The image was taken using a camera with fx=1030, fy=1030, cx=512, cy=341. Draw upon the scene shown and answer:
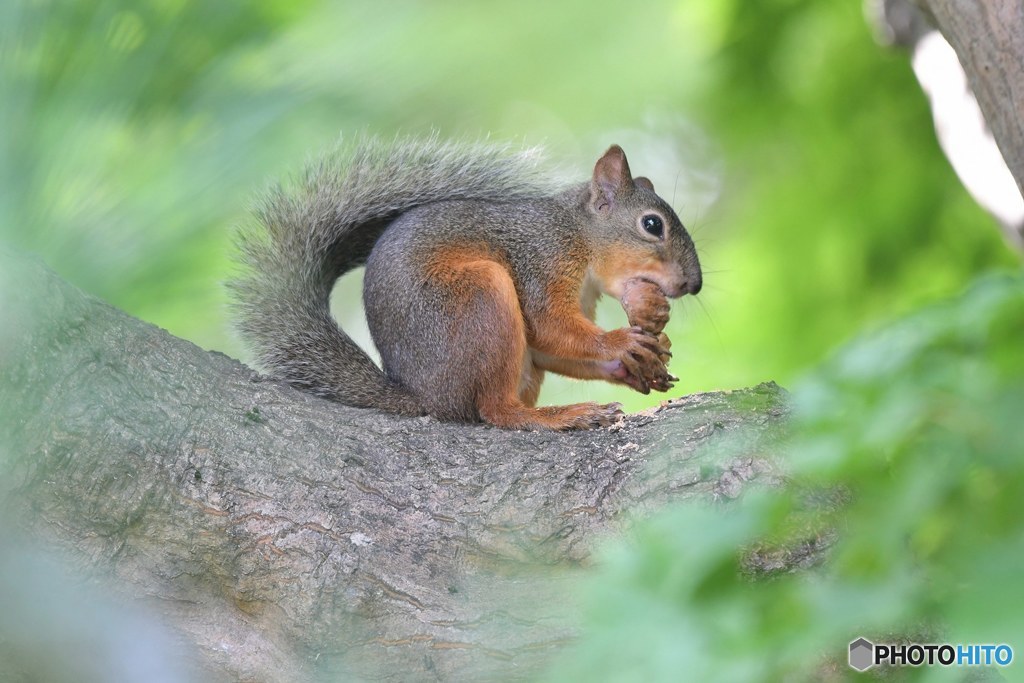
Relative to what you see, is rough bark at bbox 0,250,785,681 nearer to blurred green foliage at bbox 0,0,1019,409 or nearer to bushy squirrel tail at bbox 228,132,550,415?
blurred green foliage at bbox 0,0,1019,409

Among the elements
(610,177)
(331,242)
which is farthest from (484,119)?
(610,177)

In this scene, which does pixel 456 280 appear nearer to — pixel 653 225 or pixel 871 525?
pixel 653 225

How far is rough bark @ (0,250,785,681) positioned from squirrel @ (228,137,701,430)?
0.53 m

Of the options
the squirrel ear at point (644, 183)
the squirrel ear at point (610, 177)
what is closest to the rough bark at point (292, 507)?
the squirrel ear at point (610, 177)

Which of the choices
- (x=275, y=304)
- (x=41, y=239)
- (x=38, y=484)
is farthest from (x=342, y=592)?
(x=275, y=304)

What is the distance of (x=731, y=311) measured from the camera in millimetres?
3402

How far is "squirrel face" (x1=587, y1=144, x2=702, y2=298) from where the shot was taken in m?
3.01

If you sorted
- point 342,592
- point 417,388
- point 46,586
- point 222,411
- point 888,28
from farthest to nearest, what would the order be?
point 888,28 < point 417,388 < point 222,411 < point 342,592 < point 46,586

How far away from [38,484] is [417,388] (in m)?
1.11

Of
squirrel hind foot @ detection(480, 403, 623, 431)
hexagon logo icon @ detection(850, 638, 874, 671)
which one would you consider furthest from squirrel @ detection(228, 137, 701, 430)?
hexagon logo icon @ detection(850, 638, 874, 671)

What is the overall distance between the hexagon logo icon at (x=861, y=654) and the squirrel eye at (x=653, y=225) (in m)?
2.17

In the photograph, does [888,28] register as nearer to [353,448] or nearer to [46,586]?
[353,448]

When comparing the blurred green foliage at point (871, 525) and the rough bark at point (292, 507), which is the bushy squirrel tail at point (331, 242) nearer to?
the rough bark at point (292, 507)

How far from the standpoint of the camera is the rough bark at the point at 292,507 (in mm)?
1696
